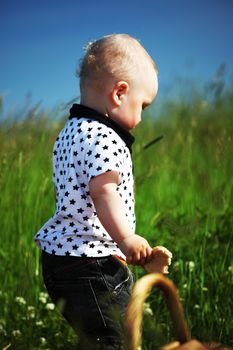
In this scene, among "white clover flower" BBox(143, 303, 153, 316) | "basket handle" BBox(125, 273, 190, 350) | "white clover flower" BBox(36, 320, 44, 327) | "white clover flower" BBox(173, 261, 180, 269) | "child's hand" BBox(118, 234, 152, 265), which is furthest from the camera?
"white clover flower" BBox(173, 261, 180, 269)

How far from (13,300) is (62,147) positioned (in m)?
1.21

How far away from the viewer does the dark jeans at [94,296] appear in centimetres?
217

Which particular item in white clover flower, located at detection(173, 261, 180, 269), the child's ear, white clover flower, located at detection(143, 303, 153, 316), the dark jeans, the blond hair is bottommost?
white clover flower, located at detection(143, 303, 153, 316)

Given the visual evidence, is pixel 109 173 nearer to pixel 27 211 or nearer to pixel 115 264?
pixel 115 264

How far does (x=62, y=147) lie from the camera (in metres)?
2.34

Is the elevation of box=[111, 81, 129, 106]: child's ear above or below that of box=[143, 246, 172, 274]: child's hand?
above

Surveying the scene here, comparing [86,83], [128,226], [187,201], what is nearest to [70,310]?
[128,226]

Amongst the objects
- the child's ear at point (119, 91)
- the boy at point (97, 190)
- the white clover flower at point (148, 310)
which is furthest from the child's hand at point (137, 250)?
the white clover flower at point (148, 310)

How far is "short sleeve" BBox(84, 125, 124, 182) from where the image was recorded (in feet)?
6.87

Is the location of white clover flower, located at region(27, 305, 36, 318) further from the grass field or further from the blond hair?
the blond hair

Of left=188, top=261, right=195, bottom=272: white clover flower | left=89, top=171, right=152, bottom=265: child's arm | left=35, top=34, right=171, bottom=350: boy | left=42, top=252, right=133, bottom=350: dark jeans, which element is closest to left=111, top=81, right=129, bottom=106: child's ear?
left=35, top=34, right=171, bottom=350: boy

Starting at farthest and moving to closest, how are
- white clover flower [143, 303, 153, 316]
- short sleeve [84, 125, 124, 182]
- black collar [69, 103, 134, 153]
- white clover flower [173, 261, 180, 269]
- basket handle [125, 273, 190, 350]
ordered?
white clover flower [173, 261, 180, 269], white clover flower [143, 303, 153, 316], black collar [69, 103, 134, 153], short sleeve [84, 125, 124, 182], basket handle [125, 273, 190, 350]

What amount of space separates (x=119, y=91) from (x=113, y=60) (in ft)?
0.35

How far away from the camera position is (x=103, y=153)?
6.95 ft
